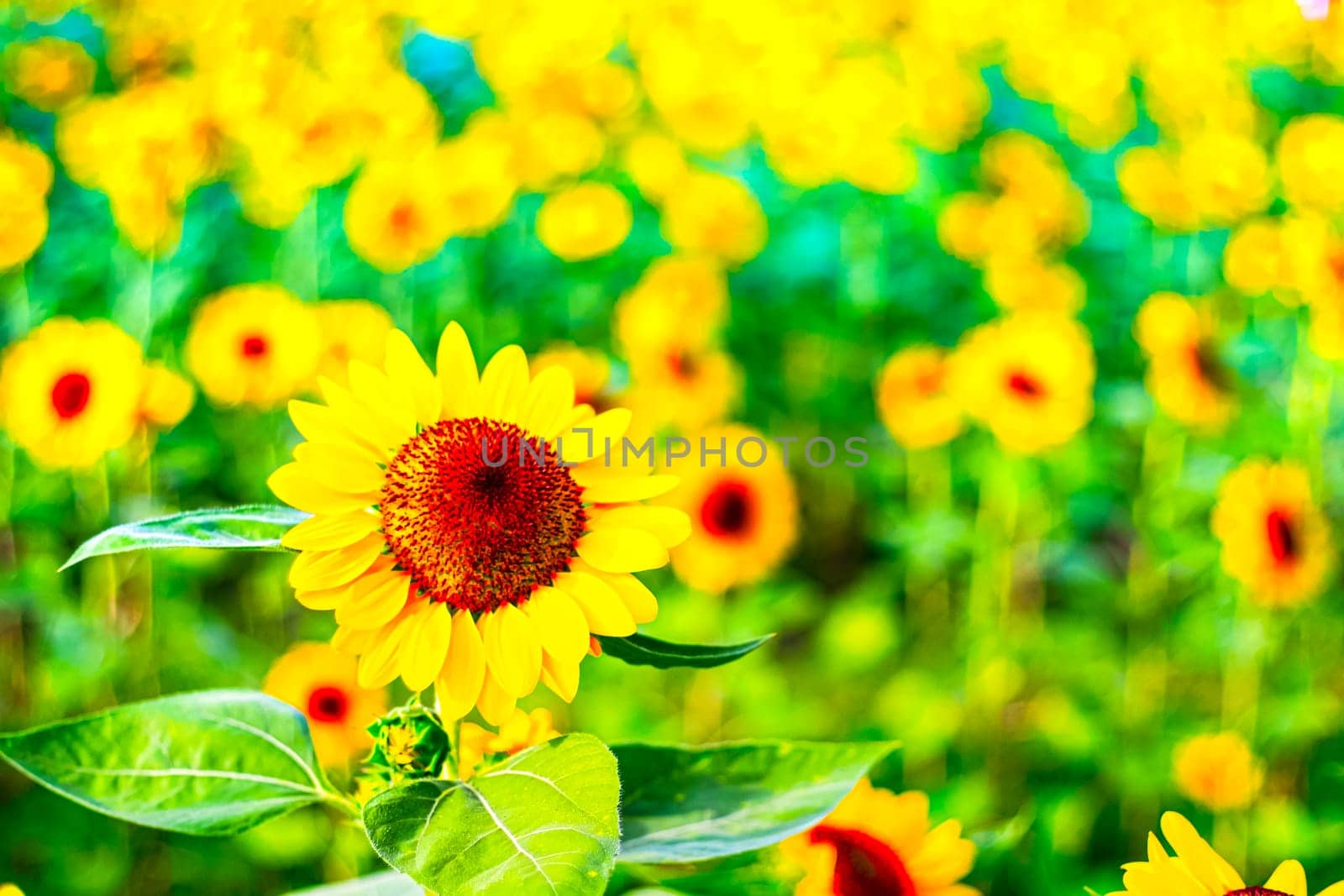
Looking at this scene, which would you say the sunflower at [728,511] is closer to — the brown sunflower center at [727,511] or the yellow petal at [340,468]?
the brown sunflower center at [727,511]

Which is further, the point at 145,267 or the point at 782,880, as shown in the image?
the point at 145,267

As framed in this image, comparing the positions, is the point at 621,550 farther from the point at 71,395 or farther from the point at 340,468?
the point at 71,395

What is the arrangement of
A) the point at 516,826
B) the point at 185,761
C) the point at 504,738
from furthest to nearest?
1. the point at 504,738
2. the point at 185,761
3. the point at 516,826

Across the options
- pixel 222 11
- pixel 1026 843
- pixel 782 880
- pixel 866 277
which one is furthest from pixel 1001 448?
pixel 222 11

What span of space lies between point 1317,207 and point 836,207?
894 mm

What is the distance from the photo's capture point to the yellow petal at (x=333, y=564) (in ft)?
1.47

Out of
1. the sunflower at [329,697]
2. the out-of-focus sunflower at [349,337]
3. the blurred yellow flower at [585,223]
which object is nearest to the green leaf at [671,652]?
the sunflower at [329,697]

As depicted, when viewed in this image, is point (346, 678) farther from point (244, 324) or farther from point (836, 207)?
point (836, 207)

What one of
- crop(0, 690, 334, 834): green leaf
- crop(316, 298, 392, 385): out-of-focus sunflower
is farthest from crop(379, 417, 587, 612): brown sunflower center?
crop(316, 298, 392, 385): out-of-focus sunflower

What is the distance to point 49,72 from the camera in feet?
6.48

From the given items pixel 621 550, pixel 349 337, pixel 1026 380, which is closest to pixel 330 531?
pixel 621 550

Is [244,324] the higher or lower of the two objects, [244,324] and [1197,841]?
the higher

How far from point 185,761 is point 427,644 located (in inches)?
6.0

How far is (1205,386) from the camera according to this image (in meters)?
1.61
